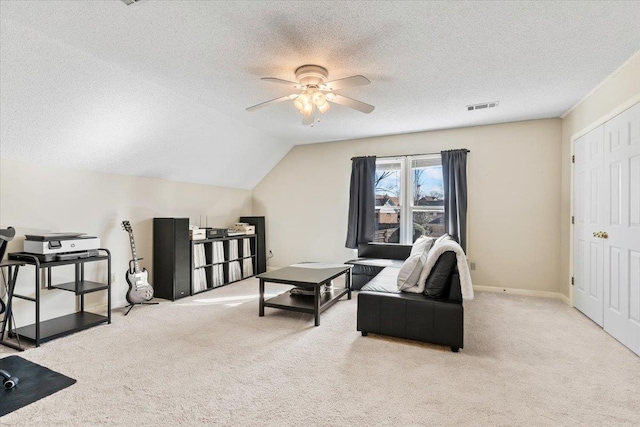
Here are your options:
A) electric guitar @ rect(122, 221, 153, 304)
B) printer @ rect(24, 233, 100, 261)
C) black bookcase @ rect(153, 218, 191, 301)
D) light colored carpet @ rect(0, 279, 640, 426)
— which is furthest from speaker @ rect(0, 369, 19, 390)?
black bookcase @ rect(153, 218, 191, 301)

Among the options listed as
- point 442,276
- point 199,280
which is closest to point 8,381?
point 199,280

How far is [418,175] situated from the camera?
17.1ft

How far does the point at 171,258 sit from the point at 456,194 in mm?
4085

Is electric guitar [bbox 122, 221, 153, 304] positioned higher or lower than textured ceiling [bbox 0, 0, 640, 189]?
lower

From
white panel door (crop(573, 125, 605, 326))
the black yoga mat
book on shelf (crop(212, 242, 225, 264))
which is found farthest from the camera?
book on shelf (crop(212, 242, 225, 264))

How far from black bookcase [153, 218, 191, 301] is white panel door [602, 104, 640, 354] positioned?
4732 mm

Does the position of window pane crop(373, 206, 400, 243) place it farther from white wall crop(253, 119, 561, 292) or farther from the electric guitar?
Result: the electric guitar

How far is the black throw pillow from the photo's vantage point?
2.77 metres

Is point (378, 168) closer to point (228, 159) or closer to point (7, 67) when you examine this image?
point (228, 159)

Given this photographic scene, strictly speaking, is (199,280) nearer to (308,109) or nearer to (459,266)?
(308,109)

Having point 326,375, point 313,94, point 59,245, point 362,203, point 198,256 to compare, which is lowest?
point 326,375

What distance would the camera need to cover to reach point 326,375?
2285 mm

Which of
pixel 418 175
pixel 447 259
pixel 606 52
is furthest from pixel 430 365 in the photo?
pixel 418 175

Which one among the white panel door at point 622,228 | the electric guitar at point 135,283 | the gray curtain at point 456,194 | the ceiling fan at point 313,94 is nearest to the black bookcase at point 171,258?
the electric guitar at point 135,283
